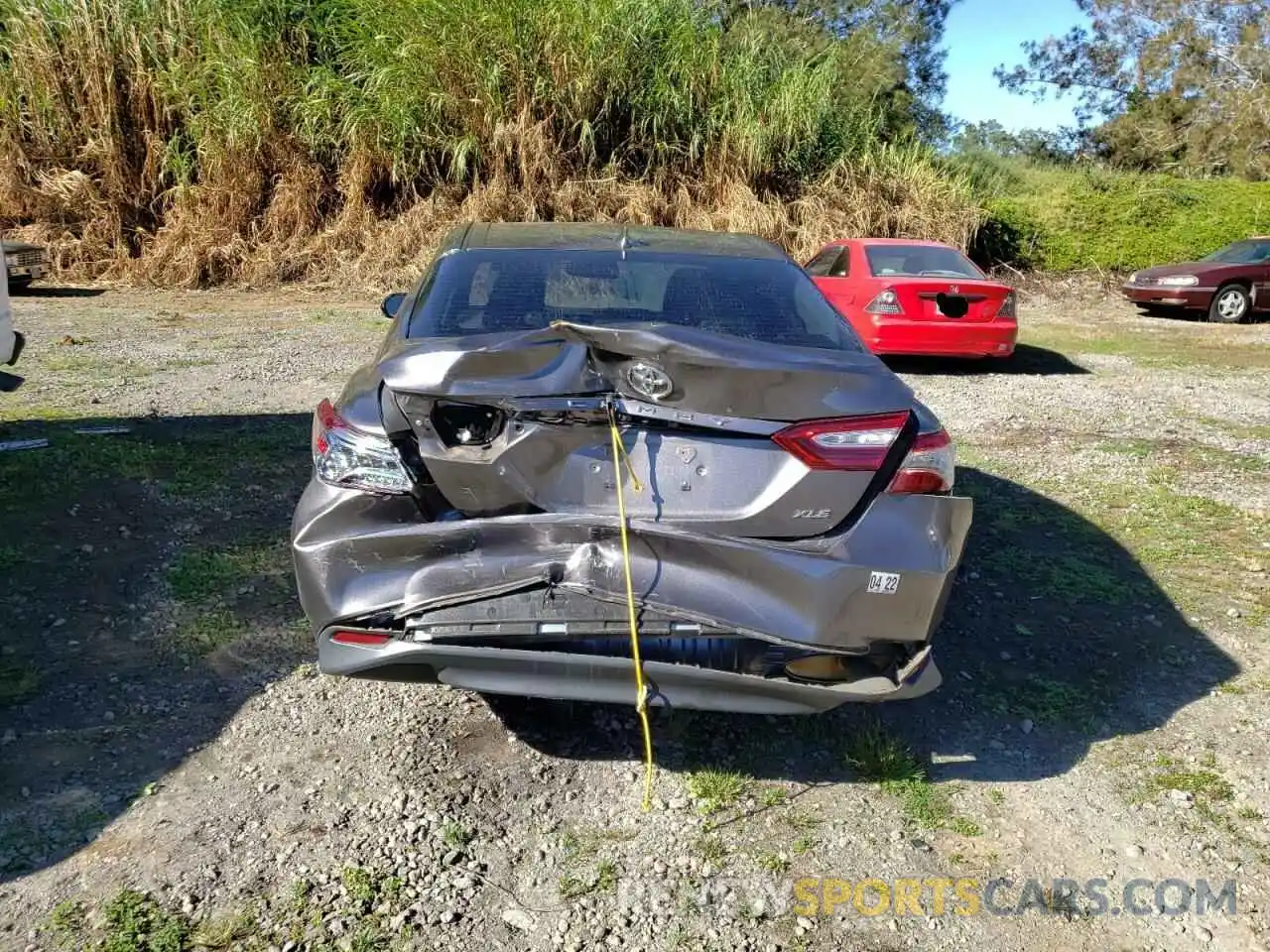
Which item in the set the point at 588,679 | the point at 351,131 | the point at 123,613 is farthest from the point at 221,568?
the point at 351,131

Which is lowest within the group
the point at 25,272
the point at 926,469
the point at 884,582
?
the point at 25,272

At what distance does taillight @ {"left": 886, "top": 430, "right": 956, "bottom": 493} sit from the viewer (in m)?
2.95

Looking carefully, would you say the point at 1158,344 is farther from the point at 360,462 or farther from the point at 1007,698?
the point at 360,462

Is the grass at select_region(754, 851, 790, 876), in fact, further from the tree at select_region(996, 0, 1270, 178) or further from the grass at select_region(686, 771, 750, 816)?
the tree at select_region(996, 0, 1270, 178)

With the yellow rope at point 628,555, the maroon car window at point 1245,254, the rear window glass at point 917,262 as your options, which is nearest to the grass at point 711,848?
the yellow rope at point 628,555

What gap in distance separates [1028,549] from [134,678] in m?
4.01

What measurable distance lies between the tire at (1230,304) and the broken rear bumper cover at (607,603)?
1569cm

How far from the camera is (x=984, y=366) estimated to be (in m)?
11.1

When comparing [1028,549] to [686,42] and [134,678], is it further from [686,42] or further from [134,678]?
[686,42]

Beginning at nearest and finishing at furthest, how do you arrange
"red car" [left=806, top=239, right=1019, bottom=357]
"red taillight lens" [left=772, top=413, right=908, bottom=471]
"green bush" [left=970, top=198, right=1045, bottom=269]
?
"red taillight lens" [left=772, top=413, right=908, bottom=471] → "red car" [left=806, top=239, right=1019, bottom=357] → "green bush" [left=970, top=198, right=1045, bottom=269]

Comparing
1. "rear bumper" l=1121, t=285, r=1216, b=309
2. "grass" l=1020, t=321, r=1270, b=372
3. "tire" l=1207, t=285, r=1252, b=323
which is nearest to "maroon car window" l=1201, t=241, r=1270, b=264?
"tire" l=1207, t=285, r=1252, b=323

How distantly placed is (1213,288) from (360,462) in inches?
641

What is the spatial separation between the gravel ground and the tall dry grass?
429 inches

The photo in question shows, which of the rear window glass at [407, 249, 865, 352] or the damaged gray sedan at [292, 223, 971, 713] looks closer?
the damaged gray sedan at [292, 223, 971, 713]
